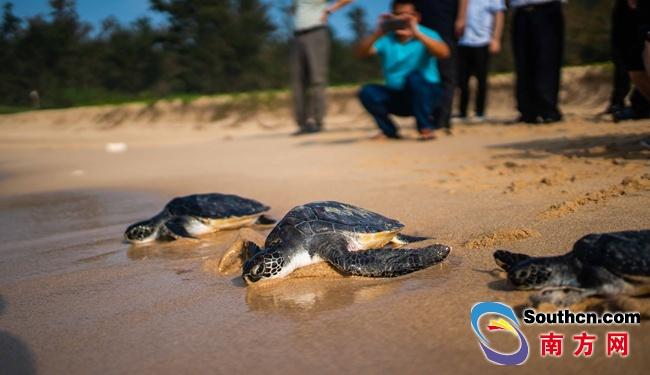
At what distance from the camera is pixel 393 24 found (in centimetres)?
548

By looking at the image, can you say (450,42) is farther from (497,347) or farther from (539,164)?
(497,347)

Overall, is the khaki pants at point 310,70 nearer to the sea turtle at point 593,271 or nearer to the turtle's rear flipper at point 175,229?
the turtle's rear flipper at point 175,229

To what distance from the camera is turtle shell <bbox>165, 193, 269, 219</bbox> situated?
2.98m

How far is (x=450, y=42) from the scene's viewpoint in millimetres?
6383

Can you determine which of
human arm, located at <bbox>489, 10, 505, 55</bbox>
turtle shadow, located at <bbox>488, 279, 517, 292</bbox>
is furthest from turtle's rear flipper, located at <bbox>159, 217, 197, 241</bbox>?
human arm, located at <bbox>489, 10, 505, 55</bbox>

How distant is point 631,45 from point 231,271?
335 centimetres

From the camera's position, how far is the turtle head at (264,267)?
1.81 meters

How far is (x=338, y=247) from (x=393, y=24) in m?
4.15

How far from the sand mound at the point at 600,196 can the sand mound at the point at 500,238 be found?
1.02 ft

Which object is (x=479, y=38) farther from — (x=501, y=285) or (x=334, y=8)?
(x=501, y=285)

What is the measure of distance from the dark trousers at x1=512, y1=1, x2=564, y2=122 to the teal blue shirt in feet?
3.81

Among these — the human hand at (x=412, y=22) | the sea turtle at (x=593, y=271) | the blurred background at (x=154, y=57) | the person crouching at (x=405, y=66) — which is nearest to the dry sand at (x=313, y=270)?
the sea turtle at (x=593, y=271)

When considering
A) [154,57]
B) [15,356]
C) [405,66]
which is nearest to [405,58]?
[405,66]

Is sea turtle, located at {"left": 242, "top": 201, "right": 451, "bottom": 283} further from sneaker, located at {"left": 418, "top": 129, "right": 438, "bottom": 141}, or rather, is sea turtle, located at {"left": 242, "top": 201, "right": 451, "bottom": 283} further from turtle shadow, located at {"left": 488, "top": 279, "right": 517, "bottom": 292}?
sneaker, located at {"left": 418, "top": 129, "right": 438, "bottom": 141}
